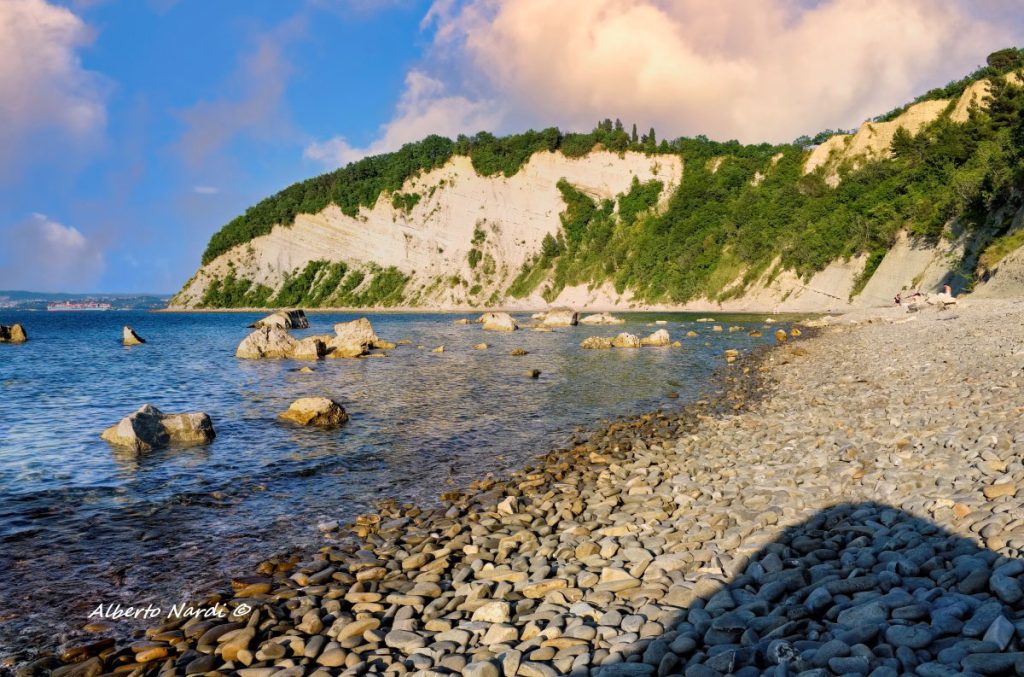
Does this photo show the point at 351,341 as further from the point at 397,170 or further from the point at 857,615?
the point at 397,170

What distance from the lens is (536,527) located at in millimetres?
8125

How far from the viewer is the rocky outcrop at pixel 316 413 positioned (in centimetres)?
1591

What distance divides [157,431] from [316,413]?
3723 millimetres

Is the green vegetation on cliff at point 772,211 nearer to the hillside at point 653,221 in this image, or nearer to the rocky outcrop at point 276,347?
the hillside at point 653,221

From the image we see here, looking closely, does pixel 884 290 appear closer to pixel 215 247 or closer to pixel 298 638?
pixel 298 638

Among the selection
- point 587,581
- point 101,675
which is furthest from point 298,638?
point 587,581

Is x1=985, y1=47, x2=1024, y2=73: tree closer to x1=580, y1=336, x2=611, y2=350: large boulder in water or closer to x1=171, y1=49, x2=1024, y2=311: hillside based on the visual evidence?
x1=171, y1=49, x2=1024, y2=311: hillside

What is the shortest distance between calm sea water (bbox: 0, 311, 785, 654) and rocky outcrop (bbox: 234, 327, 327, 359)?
4.34 metres

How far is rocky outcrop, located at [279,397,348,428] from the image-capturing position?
15.9 meters

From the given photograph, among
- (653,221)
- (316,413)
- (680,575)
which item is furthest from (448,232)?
(680,575)

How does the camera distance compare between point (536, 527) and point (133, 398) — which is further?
point (133, 398)

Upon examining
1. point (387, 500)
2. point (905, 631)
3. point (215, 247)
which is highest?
point (215, 247)

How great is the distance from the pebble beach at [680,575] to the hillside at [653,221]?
38774 millimetres

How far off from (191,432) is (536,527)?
33.4ft
